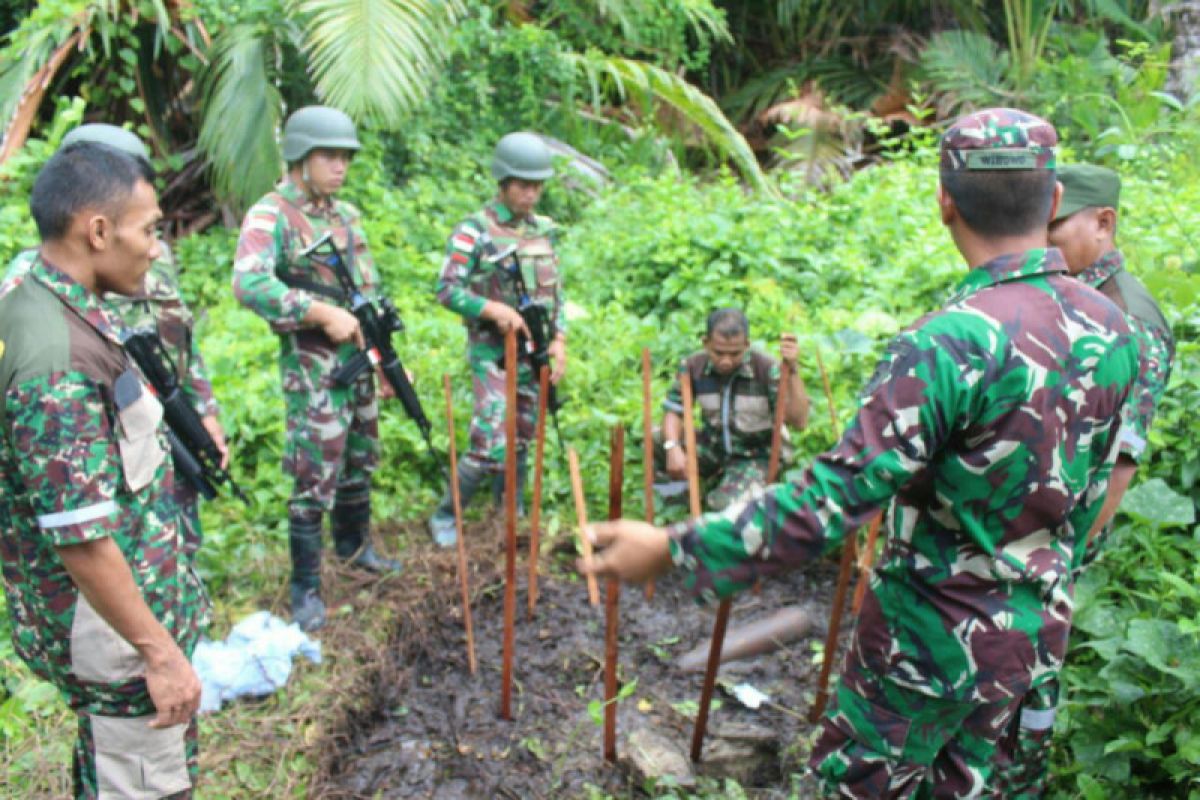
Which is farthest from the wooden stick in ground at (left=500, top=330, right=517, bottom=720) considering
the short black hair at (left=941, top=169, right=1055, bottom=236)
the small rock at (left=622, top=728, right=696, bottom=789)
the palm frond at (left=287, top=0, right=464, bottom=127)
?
the palm frond at (left=287, top=0, right=464, bottom=127)

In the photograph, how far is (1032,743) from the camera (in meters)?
2.52

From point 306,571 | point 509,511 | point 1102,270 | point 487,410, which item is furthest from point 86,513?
point 487,410

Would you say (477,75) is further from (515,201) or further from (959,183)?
(959,183)

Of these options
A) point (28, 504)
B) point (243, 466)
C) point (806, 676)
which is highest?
point (28, 504)

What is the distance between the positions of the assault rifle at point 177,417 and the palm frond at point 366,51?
145 inches

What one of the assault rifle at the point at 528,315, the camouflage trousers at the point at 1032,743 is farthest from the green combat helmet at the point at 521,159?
the camouflage trousers at the point at 1032,743

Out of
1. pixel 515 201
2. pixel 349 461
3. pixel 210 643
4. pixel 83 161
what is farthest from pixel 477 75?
pixel 83 161

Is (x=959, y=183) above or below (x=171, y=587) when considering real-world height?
above

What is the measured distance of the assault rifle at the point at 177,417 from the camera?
324 centimetres

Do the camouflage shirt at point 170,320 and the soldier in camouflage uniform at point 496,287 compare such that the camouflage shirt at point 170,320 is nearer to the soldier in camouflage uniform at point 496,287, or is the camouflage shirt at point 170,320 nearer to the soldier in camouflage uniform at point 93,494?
the soldier in camouflage uniform at point 496,287

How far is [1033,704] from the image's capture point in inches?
97.7

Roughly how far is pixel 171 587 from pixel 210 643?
166 centimetres

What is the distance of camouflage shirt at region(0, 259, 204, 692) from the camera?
70.8 inches

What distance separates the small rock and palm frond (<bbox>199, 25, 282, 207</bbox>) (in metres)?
5.29
